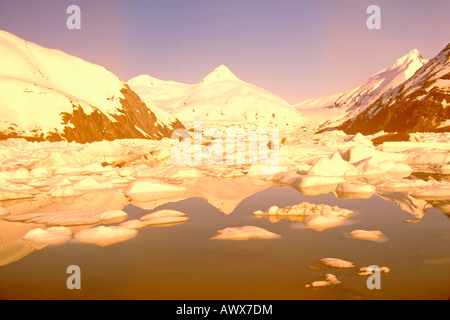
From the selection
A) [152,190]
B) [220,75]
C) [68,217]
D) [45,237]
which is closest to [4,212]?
[68,217]

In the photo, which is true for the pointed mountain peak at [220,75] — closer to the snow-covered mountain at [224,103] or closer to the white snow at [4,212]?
the snow-covered mountain at [224,103]

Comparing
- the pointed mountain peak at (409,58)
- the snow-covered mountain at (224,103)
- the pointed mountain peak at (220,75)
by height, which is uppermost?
the pointed mountain peak at (409,58)

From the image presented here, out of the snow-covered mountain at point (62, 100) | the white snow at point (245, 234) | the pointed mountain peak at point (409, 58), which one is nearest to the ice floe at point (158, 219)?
the white snow at point (245, 234)

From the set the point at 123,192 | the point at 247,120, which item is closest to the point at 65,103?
the point at 123,192

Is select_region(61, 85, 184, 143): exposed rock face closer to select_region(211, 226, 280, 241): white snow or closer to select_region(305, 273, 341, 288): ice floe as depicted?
select_region(211, 226, 280, 241): white snow
